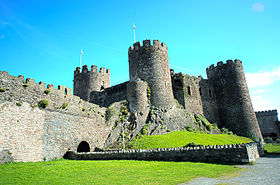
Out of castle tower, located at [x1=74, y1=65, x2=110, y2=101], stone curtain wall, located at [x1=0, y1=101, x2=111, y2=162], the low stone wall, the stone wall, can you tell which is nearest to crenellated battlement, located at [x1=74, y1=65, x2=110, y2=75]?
castle tower, located at [x1=74, y1=65, x2=110, y2=101]

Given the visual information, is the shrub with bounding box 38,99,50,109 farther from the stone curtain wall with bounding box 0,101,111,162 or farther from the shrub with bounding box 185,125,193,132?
the shrub with bounding box 185,125,193,132

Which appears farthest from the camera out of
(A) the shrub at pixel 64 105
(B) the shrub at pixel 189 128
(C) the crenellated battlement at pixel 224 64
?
(C) the crenellated battlement at pixel 224 64

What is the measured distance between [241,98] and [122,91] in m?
22.6

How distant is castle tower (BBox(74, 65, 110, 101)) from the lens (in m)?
36.4

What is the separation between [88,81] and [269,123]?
4258cm

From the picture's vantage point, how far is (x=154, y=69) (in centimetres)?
2759

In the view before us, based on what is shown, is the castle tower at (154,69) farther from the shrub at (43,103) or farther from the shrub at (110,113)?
the shrub at (43,103)

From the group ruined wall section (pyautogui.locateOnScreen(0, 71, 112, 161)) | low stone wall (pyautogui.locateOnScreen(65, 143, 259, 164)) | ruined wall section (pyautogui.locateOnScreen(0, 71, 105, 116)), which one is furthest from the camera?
ruined wall section (pyautogui.locateOnScreen(0, 71, 105, 116))

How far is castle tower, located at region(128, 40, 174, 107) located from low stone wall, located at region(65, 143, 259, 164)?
40.7 feet

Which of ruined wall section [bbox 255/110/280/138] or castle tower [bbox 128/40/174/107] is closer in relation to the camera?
castle tower [bbox 128/40/174/107]

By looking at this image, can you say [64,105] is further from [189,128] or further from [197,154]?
[189,128]

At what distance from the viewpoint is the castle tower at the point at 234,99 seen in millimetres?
34594

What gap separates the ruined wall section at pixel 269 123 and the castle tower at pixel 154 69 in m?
32.1

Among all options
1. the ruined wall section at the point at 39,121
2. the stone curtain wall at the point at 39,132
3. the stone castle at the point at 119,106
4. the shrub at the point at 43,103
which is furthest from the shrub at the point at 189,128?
the shrub at the point at 43,103
